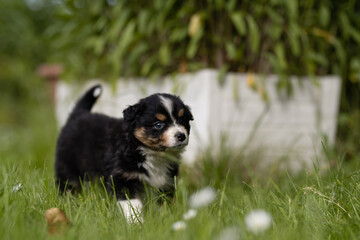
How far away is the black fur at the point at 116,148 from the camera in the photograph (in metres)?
2.54

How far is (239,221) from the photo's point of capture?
6.00ft

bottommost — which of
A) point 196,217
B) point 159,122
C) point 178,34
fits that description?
point 196,217

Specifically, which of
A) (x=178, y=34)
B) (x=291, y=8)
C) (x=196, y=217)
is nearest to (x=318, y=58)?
(x=291, y=8)

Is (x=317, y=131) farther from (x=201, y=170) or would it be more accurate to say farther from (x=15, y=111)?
(x=15, y=111)

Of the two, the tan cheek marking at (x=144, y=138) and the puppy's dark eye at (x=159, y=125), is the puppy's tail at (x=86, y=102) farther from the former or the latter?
the puppy's dark eye at (x=159, y=125)

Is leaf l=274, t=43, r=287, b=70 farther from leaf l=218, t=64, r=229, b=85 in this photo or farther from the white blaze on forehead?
the white blaze on forehead

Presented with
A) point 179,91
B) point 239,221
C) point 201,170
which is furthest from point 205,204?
point 179,91

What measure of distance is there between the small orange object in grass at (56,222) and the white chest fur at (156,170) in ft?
2.62

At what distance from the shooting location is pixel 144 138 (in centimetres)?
256

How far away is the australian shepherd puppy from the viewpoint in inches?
98.0

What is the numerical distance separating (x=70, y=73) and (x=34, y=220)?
3600 mm

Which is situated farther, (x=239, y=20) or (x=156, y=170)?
(x=239, y=20)

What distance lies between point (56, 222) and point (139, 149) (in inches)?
36.3

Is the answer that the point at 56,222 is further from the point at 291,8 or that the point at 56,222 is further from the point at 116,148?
the point at 291,8
